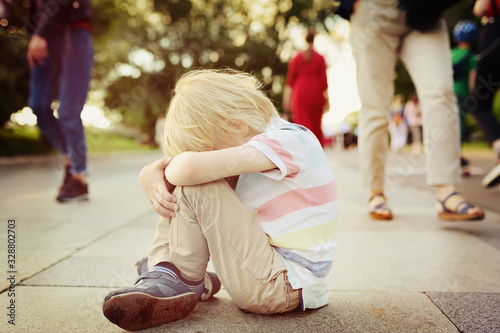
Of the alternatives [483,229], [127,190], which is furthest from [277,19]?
[483,229]

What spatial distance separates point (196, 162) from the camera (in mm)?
1318

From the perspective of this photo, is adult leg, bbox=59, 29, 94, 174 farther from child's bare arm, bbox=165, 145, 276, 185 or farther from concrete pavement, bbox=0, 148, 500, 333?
child's bare arm, bbox=165, 145, 276, 185

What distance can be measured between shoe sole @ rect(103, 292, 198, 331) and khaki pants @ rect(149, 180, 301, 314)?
0.38ft

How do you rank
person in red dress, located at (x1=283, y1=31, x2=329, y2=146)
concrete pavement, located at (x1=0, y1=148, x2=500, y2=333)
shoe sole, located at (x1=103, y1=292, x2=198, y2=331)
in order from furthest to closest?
person in red dress, located at (x1=283, y1=31, x2=329, y2=146) → concrete pavement, located at (x1=0, y1=148, x2=500, y2=333) → shoe sole, located at (x1=103, y1=292, x2=198, y2=331)

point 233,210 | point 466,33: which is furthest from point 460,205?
point 466,33

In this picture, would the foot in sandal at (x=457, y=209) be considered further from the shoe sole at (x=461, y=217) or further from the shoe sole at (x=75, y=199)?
the shoe sole at (x=75, y=199)

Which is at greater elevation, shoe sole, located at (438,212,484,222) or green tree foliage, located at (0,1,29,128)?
green tree foliage, located at (0,1,29,128)

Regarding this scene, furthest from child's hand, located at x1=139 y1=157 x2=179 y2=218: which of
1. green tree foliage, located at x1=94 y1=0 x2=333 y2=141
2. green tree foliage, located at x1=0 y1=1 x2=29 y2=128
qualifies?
green tree foliage, located at x1=94 y1=0 x2=333 y2=141

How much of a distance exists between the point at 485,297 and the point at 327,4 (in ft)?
75.7

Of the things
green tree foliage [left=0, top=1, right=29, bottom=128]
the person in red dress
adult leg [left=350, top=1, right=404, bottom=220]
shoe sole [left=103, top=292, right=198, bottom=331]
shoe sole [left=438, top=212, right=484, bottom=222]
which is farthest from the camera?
green tree foliage [left=0, top=1, right=29, bottom=128]

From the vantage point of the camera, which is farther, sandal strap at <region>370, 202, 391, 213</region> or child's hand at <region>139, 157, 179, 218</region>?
sandal strap at <region>370, 202, 391, 213</region>

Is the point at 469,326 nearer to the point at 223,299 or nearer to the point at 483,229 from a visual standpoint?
the point at 223,299

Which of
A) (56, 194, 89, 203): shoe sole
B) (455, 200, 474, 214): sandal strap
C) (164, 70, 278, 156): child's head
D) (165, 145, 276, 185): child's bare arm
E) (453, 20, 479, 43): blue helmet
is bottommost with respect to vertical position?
(56, 194, 89, 203): shoe sole

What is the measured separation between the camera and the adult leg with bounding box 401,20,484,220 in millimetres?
2693
